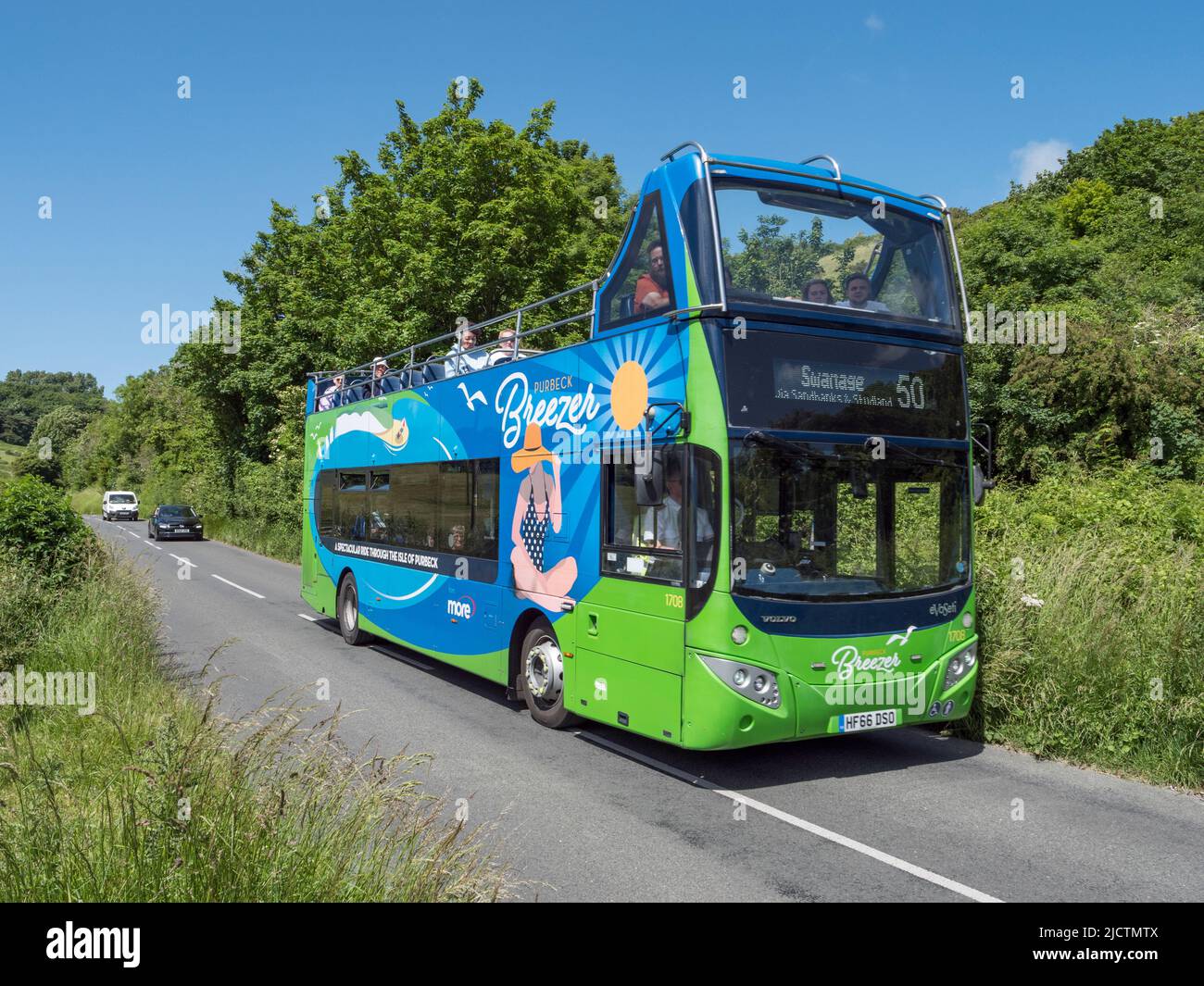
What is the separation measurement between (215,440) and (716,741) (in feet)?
141

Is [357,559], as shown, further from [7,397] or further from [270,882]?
[7,397]

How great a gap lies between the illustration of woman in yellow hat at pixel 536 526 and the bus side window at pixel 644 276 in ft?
5.12

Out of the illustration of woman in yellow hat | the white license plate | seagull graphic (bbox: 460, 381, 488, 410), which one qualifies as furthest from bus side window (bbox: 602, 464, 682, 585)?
seagull graphic (bbox: 460, 381, 488, 410)

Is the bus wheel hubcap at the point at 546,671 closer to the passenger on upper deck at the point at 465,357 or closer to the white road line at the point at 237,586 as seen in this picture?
the passenger on upper deck at the point at 465,357

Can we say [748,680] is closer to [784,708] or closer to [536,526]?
[784,708]

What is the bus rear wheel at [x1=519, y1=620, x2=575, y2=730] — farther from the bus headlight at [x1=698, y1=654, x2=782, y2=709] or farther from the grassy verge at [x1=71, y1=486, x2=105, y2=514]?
the grassy verge at [x1=71, y1=486, x2=105, y2=514]

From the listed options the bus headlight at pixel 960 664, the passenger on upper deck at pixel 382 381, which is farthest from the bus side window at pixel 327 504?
the bus headlight at pixel 960 664

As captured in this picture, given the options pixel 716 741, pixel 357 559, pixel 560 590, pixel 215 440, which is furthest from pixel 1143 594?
pixel 215 440

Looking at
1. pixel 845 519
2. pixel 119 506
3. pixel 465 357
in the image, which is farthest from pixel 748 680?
pixel 119 506

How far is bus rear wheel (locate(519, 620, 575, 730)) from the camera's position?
835 cm

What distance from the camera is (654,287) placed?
7.01 metres

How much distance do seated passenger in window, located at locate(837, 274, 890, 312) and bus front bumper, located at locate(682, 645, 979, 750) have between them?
110 inches

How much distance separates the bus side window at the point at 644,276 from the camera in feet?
22.6

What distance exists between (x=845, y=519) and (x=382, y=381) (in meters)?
8.31
